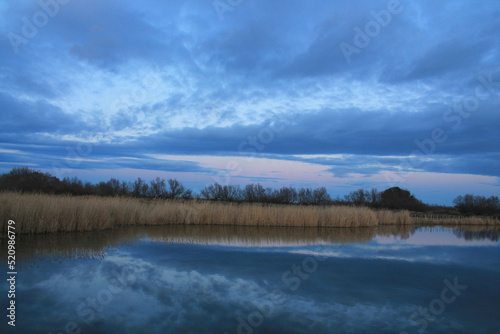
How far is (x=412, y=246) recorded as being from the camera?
10258 mm

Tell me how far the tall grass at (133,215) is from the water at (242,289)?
0.82 meters

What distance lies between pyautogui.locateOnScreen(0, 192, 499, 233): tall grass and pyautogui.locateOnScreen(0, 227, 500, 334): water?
0.82 meters

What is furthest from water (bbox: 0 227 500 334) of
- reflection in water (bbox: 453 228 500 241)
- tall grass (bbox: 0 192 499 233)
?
reflection in water (bbox: 453 228 500 241)

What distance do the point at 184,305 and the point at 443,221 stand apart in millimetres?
22342

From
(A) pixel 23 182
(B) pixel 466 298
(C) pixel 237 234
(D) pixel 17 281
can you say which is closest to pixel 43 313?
(D) pixel 17 281

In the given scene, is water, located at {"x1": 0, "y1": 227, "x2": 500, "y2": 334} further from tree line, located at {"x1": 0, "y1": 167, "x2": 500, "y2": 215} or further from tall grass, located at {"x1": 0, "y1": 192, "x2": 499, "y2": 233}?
tree line, located at {"x1": 0, "y1": 167, "x2": 500, "y2": 215}

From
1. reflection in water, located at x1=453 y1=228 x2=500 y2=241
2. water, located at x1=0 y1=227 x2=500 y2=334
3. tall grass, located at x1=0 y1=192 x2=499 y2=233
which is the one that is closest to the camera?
water, located at x1=0 y1=227 x2=500 y2=334

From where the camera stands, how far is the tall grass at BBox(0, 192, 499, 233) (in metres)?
8.95

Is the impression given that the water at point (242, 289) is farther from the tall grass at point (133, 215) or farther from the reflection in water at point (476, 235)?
the reflection in water at point (476, 235)

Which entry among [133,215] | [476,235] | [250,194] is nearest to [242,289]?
[133,215]

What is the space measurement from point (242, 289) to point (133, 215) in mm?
9343

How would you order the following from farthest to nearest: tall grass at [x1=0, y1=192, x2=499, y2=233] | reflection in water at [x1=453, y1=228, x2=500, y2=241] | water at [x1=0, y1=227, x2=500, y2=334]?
reflection in water at [x1=453, y1=228, x2=500, y2=241]
tall grass at [x1=0, y1=192, x2=499, y2=233]
water at [x1=0, y1=227, x2=500, y2=334]

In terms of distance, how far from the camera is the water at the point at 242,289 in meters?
3.70

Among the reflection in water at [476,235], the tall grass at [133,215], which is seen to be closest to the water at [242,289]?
the tall grass at [133,215]
